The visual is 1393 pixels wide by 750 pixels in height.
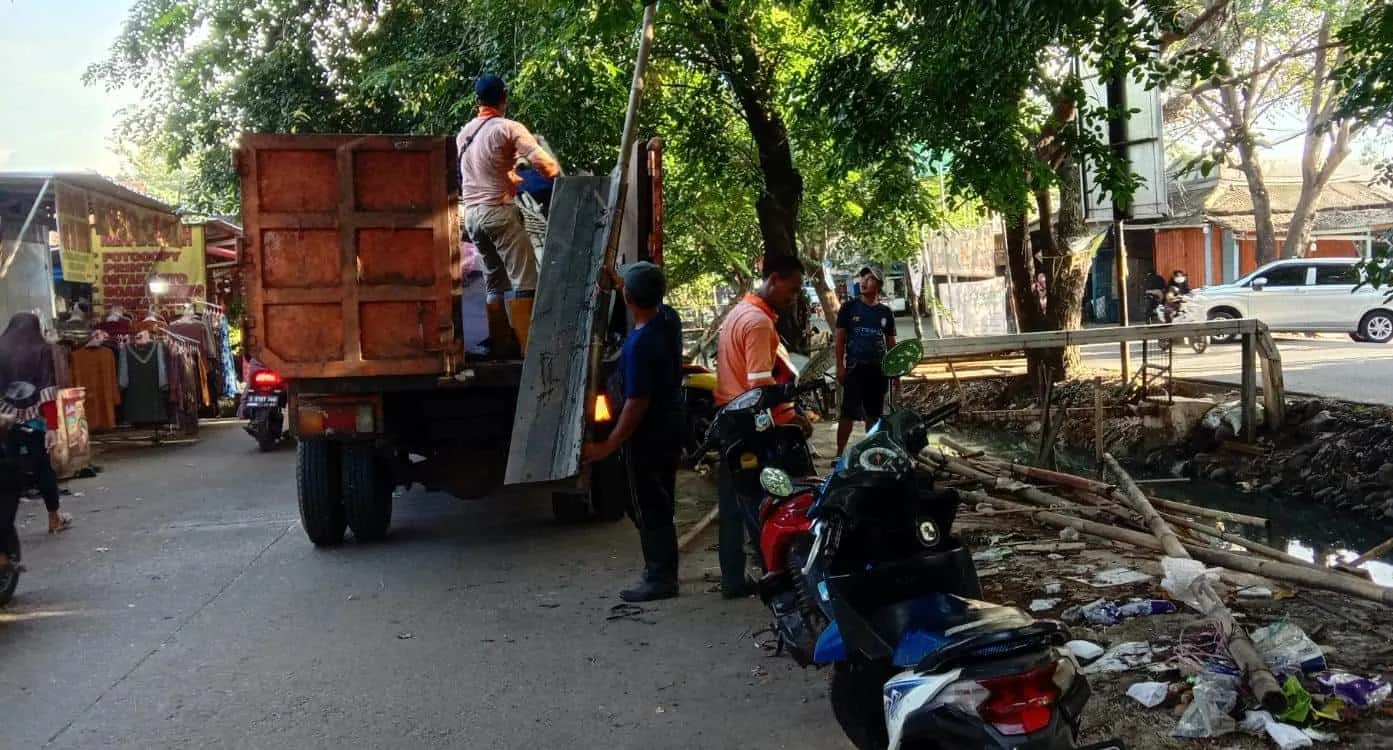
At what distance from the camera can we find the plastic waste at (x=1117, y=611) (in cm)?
486

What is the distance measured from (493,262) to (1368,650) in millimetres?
5611

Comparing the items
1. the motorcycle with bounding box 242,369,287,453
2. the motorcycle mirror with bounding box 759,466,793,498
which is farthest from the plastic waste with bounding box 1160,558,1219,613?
the motorcycle with bounding box 242,369,287,453

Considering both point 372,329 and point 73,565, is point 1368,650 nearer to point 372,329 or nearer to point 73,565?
point 372,329

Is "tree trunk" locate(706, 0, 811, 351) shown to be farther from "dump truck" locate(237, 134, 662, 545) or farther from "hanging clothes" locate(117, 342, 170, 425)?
"hanging clothes" locate(117, 342, 170, 425)

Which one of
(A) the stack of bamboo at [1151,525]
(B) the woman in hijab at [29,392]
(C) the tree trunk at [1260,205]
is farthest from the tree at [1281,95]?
(B) the woman in hijab at [29,392]

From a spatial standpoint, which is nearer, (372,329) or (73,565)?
(372,329)

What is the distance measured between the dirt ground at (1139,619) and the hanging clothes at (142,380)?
33.6 feet

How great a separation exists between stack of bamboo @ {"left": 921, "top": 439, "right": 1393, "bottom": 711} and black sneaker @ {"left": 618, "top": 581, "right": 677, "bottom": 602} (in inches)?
66.5

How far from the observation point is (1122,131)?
33.6 ft

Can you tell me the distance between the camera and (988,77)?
7.74m

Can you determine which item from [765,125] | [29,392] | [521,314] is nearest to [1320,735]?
[521,314]

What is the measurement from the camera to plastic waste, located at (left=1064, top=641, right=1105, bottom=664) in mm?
4395

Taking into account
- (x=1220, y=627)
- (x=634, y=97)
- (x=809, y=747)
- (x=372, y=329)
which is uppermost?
(x=634, y=97)

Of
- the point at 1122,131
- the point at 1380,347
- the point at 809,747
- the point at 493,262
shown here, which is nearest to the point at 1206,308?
the point at 1380,347
